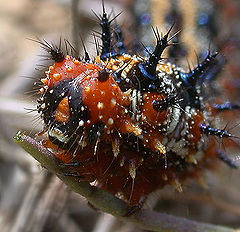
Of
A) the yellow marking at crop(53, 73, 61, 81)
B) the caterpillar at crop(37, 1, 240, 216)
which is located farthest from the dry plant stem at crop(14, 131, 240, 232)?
the yellow marking at crop(53, 73, 61, 81)

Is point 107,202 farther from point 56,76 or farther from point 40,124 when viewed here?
point 40,124

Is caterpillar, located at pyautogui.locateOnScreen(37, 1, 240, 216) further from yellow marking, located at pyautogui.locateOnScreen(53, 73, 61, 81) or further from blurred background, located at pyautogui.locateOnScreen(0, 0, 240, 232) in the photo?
blurred background, located at pyautogui.locateOnScreen(0, 0, 240, 232)

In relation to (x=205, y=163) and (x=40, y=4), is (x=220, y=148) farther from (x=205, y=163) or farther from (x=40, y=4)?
(x=40, y=4)

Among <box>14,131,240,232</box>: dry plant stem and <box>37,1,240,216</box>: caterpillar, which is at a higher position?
<box>37,1,240,216</box>: caterpillar

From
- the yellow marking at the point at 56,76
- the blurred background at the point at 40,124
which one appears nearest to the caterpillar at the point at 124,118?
the yellow marking at the point at 56,76

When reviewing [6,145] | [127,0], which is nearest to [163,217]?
[6,145]
